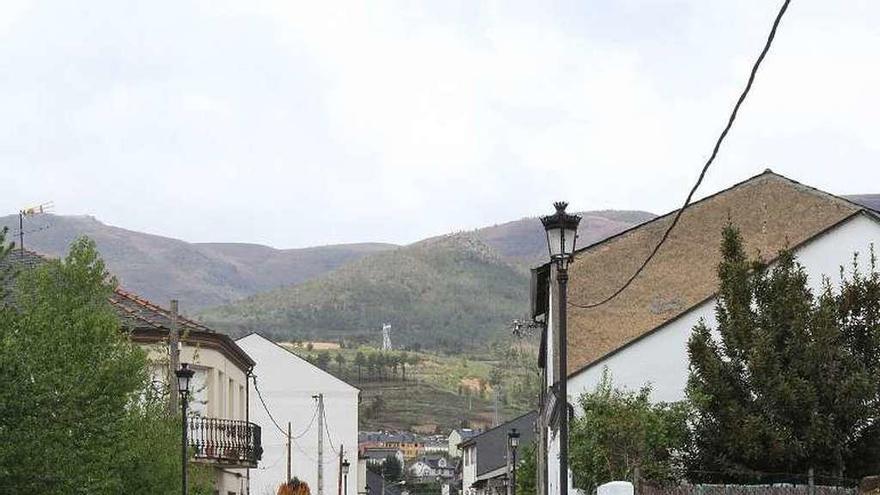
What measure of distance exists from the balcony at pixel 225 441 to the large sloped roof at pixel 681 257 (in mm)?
10051

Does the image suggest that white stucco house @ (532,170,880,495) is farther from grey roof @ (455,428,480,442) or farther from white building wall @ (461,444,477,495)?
grey roof @ (455,428,480,442)

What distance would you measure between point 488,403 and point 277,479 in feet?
344

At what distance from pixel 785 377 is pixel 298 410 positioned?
158ft

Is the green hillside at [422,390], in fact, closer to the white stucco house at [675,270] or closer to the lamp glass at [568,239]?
the white stucco house at [675,270]

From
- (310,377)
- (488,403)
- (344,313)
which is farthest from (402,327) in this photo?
(310,377)

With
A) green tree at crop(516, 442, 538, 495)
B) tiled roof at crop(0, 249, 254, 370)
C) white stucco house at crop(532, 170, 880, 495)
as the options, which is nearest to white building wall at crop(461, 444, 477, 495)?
green tree at crop(516, 442, 538, 495)

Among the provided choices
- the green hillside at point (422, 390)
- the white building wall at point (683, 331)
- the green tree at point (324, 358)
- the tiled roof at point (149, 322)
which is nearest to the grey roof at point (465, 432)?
the green hillside at point (422, 390)

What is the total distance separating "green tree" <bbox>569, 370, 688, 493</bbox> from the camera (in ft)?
83.3

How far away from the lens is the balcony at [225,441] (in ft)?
121

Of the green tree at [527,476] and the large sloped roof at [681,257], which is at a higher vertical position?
the large sloped roof at [681,257]

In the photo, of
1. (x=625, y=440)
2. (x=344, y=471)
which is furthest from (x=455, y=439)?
(x=625, y=440)

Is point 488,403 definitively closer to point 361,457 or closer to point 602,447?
point 361,457

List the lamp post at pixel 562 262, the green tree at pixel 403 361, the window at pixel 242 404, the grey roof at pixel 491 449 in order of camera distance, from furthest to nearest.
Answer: the green tree at pixel 403 361, the grey roof at pixel 491 449, the window at pixel 242 404, the lamp post at pixel 562 262

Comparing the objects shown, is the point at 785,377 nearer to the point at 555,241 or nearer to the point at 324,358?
the point at 555,241
